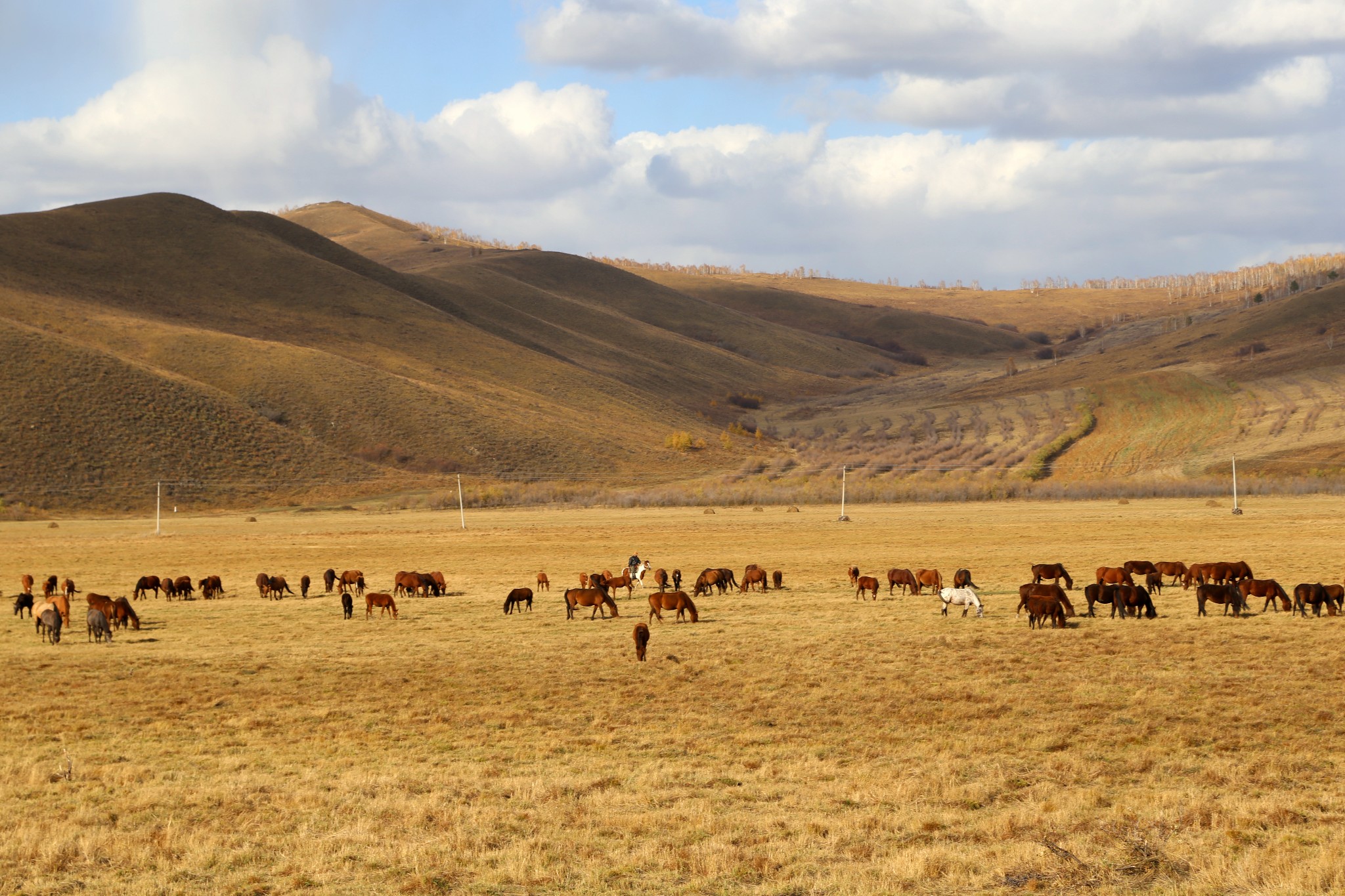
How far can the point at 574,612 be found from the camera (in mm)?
25859

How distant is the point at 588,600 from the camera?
24781mm

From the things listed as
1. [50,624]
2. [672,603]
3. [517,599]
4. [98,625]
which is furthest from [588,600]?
[50,624]

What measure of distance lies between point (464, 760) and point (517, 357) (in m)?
139

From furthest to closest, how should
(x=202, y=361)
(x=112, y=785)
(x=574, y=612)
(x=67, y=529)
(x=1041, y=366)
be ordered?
(x=1041, y=366) → (x=202, y=361) → (x=67, y=529) → (x=574, y=612) → (x=112, y=785)

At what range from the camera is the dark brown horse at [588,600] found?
2458 cm

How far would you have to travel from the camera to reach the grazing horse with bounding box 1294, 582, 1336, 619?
22328 millimetres

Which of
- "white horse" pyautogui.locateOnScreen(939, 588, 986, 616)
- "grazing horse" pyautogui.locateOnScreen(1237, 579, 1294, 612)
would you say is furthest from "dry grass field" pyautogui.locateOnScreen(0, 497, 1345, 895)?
"grazing horse" pyautogui.locateOnScreen(1237, 579, 1294, 612)

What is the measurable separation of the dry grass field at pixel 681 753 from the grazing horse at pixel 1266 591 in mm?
997

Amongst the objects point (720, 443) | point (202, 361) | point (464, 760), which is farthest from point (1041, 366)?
point (464, 760)

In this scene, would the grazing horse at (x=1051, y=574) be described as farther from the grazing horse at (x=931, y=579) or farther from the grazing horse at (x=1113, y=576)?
the grazing horse at (x=931, y=579)

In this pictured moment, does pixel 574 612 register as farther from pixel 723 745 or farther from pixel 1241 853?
pixel 1241 853

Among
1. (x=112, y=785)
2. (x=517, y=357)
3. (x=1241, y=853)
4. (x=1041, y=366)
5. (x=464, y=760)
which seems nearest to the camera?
(x=1241, y=853)

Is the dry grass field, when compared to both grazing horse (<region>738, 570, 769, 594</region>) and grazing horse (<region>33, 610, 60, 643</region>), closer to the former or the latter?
grazing horse (<region>33, 610, 60, 643</region>)

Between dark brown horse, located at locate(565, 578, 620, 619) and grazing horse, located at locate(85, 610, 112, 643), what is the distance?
9.38 meters
